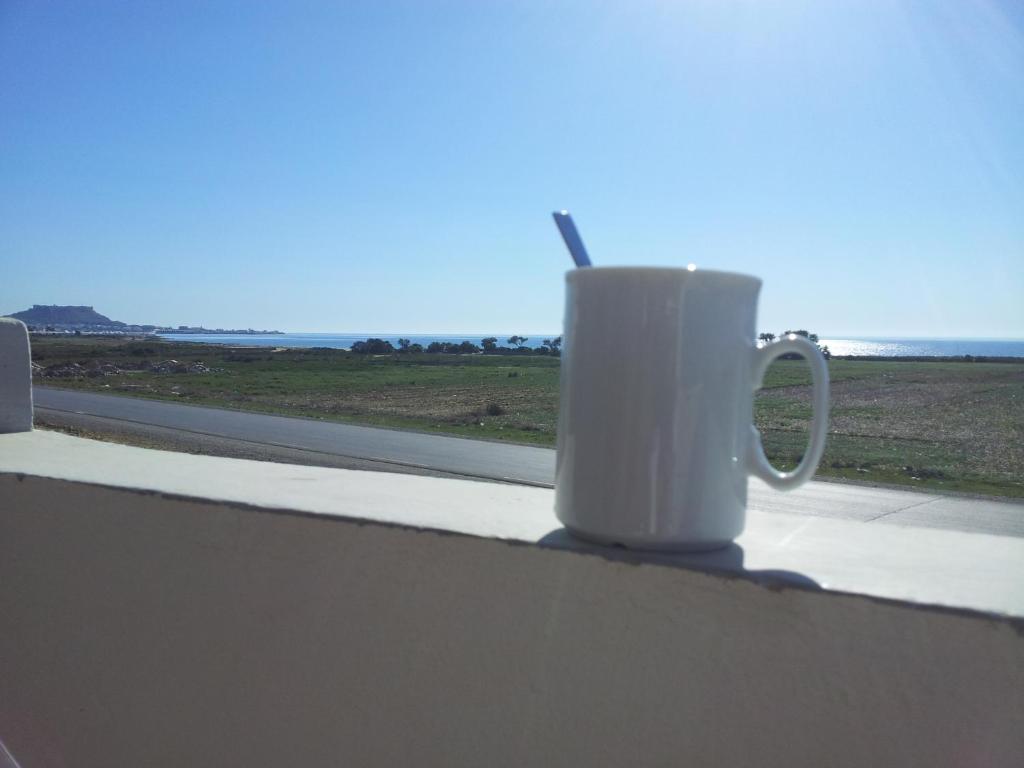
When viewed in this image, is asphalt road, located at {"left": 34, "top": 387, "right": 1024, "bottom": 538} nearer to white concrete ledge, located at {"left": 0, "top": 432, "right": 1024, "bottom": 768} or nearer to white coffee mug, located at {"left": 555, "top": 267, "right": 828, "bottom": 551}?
white concrete ledge, located at {"left": 0, "top": 432, "right": 1024, "bottom": 768}

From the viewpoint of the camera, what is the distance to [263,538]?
133 cm

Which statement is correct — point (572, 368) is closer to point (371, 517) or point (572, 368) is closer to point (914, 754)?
point (371, 517)

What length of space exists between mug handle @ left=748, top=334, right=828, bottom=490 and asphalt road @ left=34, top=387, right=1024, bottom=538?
744 cm

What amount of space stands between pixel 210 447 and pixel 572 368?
15.0 meters

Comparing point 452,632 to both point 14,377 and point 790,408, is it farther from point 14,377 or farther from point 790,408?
point 790,408

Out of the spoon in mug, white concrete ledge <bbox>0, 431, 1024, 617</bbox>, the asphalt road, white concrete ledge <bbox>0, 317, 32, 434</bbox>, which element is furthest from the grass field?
the spoon in mug

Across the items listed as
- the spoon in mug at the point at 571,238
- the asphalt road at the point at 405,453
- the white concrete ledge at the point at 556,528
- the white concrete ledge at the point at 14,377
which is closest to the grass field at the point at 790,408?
the asphalt road at the point at 405,453

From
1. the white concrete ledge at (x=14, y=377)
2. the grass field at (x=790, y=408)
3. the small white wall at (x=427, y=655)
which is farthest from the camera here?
the grass field at (x=790, y=408)

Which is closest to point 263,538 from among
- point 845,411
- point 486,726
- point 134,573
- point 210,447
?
point 134,573

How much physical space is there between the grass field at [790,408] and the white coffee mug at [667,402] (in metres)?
6.93

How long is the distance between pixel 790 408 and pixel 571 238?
26.6 m

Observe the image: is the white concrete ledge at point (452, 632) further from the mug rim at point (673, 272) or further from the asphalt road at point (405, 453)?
the asphalt road at point (405, 453)

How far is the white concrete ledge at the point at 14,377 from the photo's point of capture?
2059 millimetres

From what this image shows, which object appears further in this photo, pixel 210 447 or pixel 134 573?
pixel 210 447
